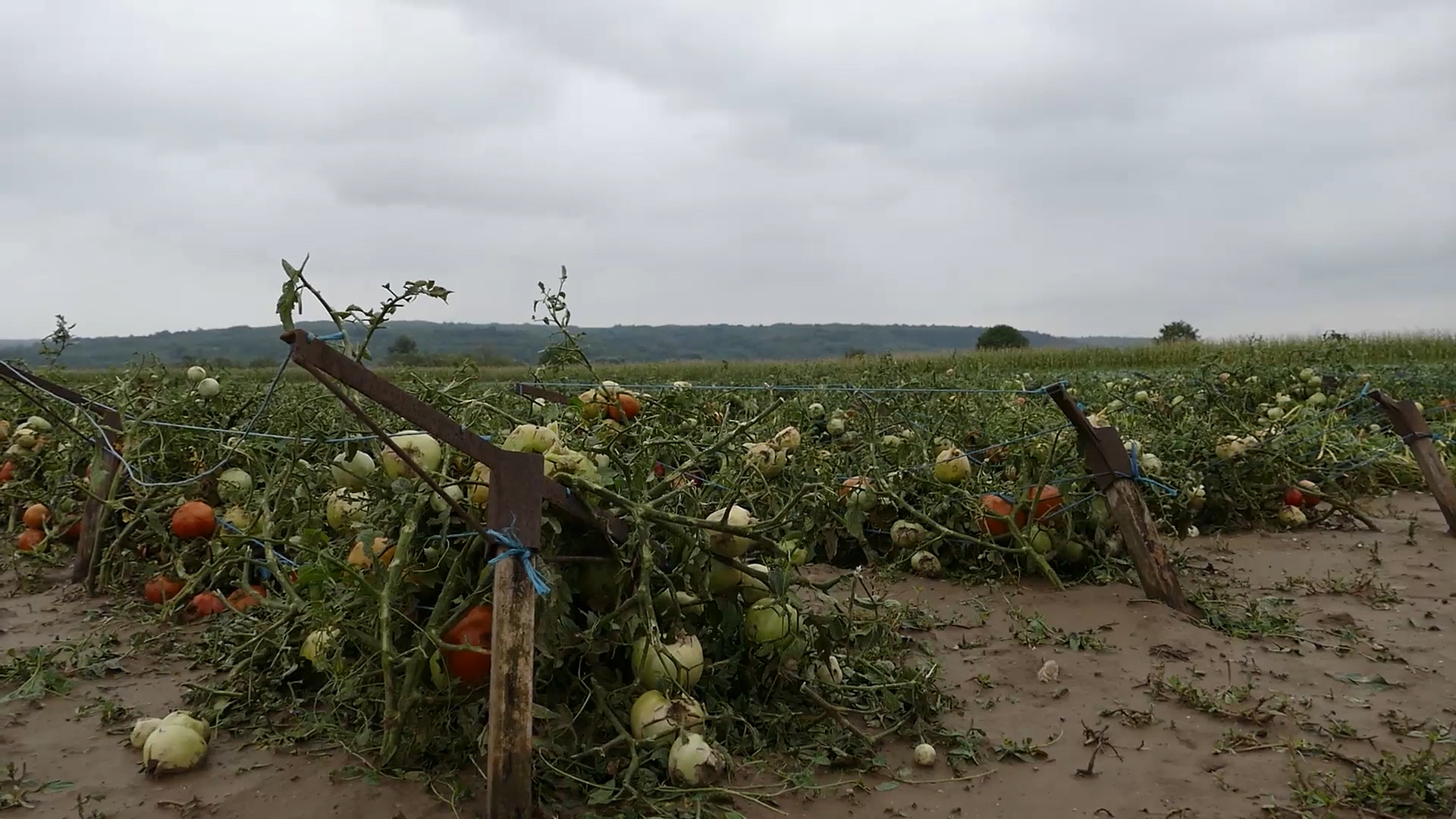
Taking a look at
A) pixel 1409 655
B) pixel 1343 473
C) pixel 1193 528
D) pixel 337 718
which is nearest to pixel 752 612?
pixel 337 718

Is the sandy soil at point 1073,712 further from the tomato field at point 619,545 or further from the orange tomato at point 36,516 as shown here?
the orange tomato at point 36,516

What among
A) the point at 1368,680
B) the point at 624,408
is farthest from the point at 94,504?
the point at 1368,680

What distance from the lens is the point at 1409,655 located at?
3.43 metres

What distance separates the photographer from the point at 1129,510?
3.99m

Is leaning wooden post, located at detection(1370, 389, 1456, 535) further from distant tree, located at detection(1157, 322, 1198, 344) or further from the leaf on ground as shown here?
distant tree, located at detection(1157, 322, 1198, 344)

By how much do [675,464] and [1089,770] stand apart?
1.80m

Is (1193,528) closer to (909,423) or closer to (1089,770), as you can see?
(909,423)

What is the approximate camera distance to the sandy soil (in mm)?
2428

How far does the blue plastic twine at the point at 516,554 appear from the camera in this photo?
2.21 metres

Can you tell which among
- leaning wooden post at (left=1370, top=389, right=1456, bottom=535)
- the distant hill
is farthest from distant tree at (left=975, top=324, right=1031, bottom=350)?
leaning wooden post at (left=1370, top=389, right=1456, bottom=535)

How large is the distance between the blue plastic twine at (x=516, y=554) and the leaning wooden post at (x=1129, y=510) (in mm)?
2454

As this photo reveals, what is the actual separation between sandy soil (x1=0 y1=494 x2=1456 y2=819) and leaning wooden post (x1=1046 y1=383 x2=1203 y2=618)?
0.14 meters

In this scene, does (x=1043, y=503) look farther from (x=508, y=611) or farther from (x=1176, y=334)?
(x=1176, y=334)

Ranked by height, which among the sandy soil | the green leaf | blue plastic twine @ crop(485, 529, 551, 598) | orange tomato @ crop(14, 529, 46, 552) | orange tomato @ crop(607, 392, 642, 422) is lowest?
the green leaf
